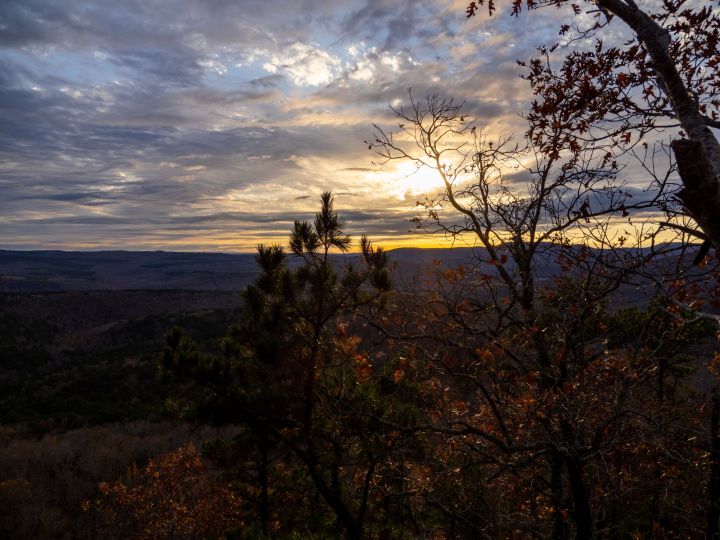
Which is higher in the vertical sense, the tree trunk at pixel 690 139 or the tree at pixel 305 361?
the tree trunk at pixel 690 139

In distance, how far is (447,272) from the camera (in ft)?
26.3

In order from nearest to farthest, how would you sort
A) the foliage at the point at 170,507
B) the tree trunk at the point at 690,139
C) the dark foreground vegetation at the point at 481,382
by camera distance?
the tree trunk at the point at 690,139
the dark foreground vegetation at the point at 481,382
the foliage at the point at 170,507

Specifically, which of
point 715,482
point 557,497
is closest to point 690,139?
point 557,497

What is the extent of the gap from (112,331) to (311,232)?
75.2m

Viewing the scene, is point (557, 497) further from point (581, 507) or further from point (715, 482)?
point (715, 482)

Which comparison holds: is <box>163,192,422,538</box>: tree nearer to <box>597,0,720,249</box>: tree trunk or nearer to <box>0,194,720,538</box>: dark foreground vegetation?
<box>0,194,720,538</box>: dark foreground vegetation

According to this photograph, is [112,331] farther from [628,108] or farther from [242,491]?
[628,108]

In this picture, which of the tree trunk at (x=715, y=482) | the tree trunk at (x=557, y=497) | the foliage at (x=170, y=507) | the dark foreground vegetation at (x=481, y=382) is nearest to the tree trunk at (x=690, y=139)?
the dark foreground vegetation at (x=481, y=382)

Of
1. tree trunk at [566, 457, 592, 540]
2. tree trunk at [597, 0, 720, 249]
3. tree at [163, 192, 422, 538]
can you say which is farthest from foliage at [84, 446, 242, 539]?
tree trunk at [597, 0, 720, 249]

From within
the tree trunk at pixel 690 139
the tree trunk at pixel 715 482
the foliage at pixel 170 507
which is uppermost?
the tree trunk at pixel 690 139

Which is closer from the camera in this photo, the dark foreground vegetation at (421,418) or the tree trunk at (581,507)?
the tree trunk at (581,507)

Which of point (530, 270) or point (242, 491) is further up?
point (530, 270)

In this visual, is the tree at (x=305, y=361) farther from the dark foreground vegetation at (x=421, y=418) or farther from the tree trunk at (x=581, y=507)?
the tree trunk at (x=581, y=507)

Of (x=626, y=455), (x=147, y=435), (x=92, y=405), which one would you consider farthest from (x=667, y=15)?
(x=92, y=405)
